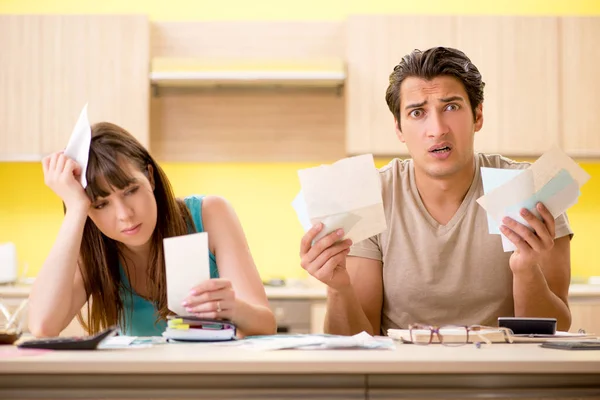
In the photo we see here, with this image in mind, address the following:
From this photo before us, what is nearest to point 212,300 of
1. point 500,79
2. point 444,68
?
point 444,68

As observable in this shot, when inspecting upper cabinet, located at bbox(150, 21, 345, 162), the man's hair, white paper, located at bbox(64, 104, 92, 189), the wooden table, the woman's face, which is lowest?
the wooden table

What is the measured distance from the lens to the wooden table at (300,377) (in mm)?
1207

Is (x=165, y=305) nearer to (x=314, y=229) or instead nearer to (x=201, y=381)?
(x=314, y=229)

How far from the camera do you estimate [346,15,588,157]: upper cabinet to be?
3939 mm

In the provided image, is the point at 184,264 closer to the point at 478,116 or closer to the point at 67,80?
the point at 478,116

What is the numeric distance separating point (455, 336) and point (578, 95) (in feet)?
9.30

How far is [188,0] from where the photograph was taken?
430 centimetres

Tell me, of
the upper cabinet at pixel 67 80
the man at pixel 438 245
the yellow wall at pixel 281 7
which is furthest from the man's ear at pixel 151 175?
the yellow wall at pixel 281 7

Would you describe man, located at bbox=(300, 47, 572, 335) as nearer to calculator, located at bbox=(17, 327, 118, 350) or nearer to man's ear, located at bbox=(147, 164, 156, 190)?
man's ear, located at bbox=(147, 164, 156, 190)

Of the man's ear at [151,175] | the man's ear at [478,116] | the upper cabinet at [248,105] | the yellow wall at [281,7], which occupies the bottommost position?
the man's ear at [151,175]

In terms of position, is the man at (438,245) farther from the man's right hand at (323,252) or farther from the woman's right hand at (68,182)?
the woman's right hand at (68,182)

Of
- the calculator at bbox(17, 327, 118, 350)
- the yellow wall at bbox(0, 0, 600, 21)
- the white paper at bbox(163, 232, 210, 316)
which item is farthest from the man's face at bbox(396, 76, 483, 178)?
the yellow wall at bbox(0, 0, 600, 21)

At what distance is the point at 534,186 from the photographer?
1624 millimetres

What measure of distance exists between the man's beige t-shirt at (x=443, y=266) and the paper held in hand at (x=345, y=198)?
0.36 m
